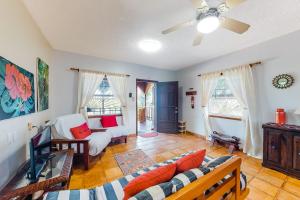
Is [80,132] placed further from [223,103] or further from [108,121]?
[223,103]

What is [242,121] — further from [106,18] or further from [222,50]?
[106,18]

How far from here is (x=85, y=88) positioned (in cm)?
368

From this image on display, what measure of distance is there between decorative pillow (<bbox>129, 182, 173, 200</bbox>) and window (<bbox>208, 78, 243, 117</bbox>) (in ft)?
10.7

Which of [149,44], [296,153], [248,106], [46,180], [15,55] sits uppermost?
[149,44]

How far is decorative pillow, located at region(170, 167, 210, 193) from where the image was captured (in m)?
0.88

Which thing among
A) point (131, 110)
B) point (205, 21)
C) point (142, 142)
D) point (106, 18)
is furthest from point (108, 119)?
point (205, 21)

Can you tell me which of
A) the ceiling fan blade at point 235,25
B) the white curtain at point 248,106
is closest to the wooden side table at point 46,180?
the ceiling fan blade at point 235,25

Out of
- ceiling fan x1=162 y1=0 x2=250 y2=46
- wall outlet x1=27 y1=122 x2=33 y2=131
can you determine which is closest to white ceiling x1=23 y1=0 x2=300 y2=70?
ceiling fan x1=162 y1=0 x2=250 y2=46

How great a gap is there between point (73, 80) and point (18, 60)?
201cm

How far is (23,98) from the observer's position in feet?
5.67

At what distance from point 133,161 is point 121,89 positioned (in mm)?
2202

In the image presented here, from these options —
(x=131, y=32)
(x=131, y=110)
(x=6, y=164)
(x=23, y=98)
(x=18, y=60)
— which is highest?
(x=131, y=32)

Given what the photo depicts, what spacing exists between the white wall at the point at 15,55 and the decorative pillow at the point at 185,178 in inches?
65.0

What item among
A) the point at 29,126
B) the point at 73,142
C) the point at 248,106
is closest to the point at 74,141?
the point at 73,142
